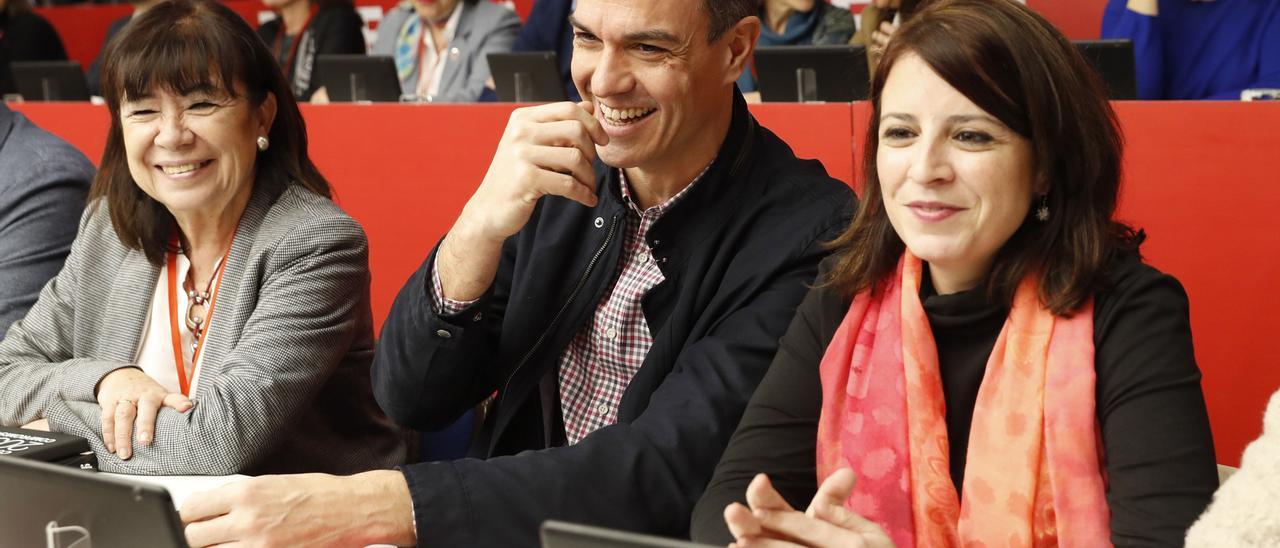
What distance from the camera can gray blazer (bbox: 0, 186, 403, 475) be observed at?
1.82 meters

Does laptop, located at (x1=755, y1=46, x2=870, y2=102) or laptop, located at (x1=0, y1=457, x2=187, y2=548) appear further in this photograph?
laptop, located at (x1=755, y1=46, x2=870, y2=102)

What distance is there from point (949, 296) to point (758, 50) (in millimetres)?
2339

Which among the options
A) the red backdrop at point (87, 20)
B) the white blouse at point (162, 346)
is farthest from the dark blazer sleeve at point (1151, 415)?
the red backdrop at point (87, 20)

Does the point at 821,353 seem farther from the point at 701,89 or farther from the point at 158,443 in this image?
the point at 158,443

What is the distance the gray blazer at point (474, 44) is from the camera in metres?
4.99

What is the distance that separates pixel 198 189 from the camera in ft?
6.77

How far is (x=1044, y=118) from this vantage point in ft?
4.57

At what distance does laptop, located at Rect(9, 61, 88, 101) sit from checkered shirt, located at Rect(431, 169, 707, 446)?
3.88 meters

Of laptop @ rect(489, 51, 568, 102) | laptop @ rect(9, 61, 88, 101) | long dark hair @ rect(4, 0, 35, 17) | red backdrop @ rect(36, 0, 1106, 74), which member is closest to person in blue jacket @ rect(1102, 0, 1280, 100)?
laptop @ rect(489, 51, 568, 102)

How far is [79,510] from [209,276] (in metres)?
1.02

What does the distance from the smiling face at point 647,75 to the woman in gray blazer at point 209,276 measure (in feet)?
1.66

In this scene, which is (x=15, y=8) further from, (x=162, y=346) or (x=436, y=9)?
(x=162, y=346)

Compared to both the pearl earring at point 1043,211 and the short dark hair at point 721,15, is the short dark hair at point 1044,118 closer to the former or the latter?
the pearl earring at point 1043,211

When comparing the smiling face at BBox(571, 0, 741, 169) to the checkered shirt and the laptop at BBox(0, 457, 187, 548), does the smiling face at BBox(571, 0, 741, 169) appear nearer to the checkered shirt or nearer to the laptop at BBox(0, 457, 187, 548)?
the checkered shirt
